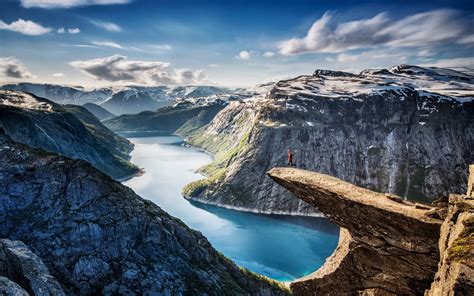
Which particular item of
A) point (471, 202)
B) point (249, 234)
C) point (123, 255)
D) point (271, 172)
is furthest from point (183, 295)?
point (249, 234)

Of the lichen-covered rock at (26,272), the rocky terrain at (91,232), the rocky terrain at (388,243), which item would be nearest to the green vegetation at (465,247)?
Result: the rocky terrain at (388,243)

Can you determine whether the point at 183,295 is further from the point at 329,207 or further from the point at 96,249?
the point at 329,207

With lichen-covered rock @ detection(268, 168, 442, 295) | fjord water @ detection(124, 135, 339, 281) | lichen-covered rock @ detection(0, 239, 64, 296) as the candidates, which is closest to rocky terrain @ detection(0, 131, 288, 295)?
lichen-covered rock @ detection(0, 239, 64, 296)

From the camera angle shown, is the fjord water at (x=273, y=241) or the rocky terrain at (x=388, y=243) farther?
the fjord water at (x=273, y=241)

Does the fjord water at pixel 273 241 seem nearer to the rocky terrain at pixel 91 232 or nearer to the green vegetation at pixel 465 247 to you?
the rocky terrain at pixel 91 232

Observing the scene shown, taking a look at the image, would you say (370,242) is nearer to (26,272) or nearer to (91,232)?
(26,272)
